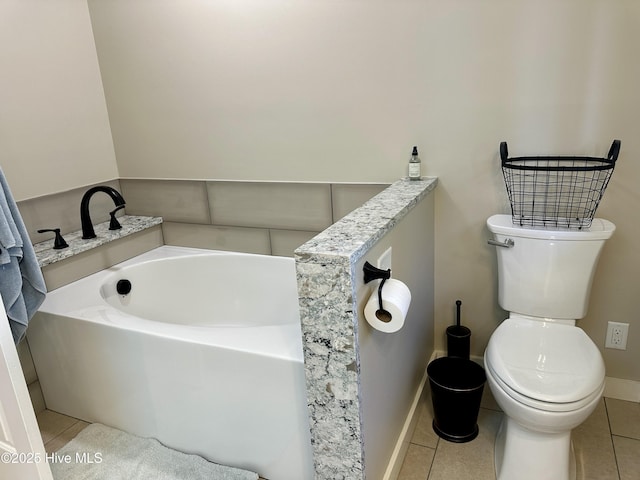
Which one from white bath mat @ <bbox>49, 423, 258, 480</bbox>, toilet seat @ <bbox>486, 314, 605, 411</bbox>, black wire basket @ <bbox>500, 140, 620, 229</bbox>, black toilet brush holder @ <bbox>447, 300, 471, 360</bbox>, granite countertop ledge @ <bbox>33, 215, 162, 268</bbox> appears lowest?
white bath mat @ <bbox>49, 423, 258, 480</bbox>

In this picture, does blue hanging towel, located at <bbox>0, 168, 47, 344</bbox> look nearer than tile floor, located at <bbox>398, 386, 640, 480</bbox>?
Yes

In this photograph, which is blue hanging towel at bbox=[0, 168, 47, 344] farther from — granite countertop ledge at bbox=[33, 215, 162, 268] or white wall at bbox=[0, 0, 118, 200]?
white wall at bbox=[0, 0, 118, 200]

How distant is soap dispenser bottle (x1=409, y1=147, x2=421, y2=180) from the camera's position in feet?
7.27

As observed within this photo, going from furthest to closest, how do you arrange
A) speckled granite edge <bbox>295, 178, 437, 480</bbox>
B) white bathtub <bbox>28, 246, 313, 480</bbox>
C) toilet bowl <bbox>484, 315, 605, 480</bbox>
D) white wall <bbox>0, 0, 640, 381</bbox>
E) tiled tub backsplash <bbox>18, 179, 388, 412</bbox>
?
1. tiled tub backsplash <bbox>18, 179, 388, 412</bbox>
2. white wall <bbox>0, 0, 640, 381</bbox>
3. white bathtub <bbox>28, 246, 313, 480</bbox>
4. toilet bowl <bbox>484, 315, 605, 480</bbox>
5. speckled granite edge <bbox>295, 178, 437, 480</bbox>

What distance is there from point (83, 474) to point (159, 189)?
158cm

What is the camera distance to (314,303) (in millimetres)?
1330

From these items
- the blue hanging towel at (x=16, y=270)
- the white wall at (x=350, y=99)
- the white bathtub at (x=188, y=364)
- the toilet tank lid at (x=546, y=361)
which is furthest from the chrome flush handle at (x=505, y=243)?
the blue hanging towel at (x=16, y=270)

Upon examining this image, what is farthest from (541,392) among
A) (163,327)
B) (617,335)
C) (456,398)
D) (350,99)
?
(350,99)

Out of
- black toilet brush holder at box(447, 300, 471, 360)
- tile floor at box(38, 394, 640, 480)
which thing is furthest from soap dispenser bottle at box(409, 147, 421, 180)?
tile floor at box(38, 394, 640, 480)

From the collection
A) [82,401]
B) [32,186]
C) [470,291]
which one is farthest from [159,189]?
[470,291]

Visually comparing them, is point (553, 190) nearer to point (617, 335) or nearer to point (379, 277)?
point (617, 335)

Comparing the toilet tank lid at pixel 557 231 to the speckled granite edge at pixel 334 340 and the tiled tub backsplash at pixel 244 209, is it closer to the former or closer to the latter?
the tiled tub backsplash at pixel 244 209

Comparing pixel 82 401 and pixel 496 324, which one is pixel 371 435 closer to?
pixel 496 324

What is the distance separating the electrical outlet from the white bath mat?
1663mm
